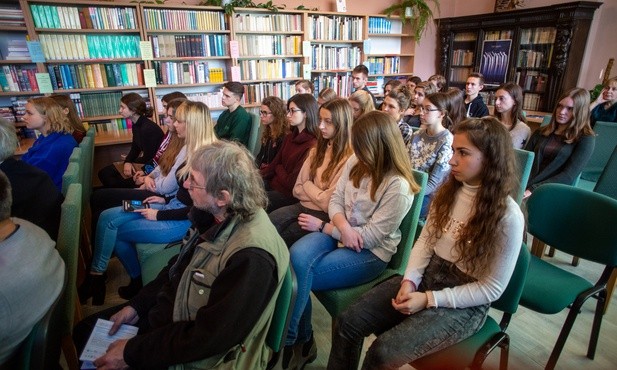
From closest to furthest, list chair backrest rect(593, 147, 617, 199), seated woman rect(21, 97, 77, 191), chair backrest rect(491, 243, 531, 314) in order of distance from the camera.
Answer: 1. chair backrest rect(491, 243, 531, 314)
2. chair backrest rect(593, 147, 617, 199)
3. seated woman rect(21, 97, 77, 191)

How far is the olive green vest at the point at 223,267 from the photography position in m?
0.99

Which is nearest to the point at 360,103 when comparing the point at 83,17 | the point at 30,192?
the point at 30,192

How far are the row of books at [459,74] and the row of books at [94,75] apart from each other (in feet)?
15.8

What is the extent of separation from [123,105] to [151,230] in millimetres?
1876

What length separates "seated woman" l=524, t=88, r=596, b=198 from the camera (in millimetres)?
2385

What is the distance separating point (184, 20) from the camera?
13.6 ft

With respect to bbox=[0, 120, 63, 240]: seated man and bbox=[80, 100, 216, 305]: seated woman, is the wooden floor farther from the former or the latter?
bbox=[0, 120, 63, 240]: seated man

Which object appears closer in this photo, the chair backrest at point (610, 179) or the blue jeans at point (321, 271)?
the blue jeans at point (321, 271)

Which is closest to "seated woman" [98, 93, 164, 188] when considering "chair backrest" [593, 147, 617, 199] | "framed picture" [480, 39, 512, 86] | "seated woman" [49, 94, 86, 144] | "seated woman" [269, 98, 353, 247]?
"seated woman" [49, 94, 86, 144]

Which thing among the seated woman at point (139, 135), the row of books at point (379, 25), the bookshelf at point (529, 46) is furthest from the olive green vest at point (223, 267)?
the row of books at point (379, 25)

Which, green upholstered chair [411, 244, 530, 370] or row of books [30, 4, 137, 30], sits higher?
row of books [30, 4, 137, 30]

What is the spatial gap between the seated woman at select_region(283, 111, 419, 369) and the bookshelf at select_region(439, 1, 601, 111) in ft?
13.5

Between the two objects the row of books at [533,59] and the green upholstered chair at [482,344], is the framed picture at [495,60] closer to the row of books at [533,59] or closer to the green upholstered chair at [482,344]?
the row of books at [533,59]

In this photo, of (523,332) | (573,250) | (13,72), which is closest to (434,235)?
(573,250)
